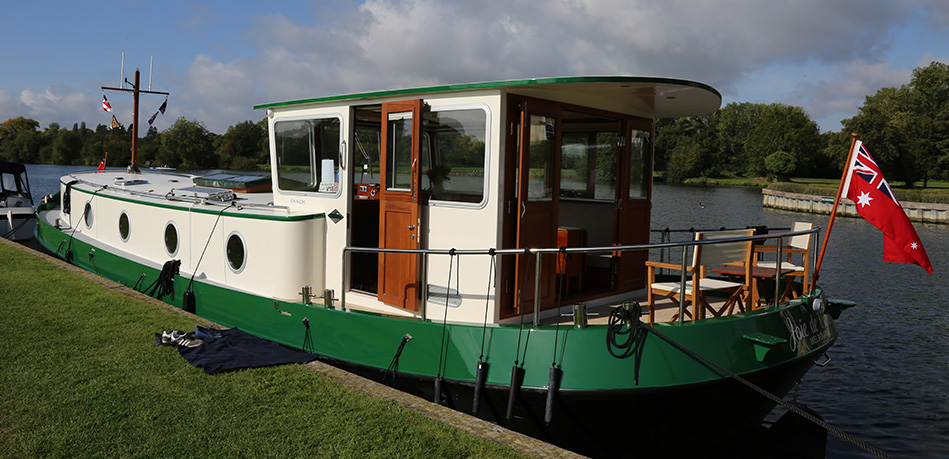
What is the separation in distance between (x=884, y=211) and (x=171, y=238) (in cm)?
839

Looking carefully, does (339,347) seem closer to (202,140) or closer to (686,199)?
(202,140)

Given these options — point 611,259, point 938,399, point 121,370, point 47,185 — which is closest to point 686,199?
point 938,399

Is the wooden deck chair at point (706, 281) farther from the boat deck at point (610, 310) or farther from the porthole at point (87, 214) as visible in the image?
the porthole at point (87, 214)

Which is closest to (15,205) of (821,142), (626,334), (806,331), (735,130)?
(626,334)

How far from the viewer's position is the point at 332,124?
23.6 ft

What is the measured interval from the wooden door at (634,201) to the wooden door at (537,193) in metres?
1.32

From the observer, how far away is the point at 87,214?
11820mm

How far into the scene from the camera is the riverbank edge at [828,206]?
117 feet

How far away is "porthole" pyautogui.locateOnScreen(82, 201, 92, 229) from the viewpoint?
1170 centimetres

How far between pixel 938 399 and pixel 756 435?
3314 mm

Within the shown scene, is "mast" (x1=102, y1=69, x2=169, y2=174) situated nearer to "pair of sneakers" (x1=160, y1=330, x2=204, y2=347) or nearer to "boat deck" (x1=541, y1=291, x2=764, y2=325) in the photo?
"pair of sneakers" (x1=160, y1=330, x2=204, y2=347)

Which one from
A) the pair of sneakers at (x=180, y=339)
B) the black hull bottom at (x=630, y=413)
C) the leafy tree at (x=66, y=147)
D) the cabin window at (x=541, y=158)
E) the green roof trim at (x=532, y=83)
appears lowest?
the black hull bottom at (x=630, y=413)

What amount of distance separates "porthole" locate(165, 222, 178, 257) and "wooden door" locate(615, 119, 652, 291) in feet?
19.1

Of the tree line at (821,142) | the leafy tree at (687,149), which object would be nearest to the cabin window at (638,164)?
the tree line at (821,142)
